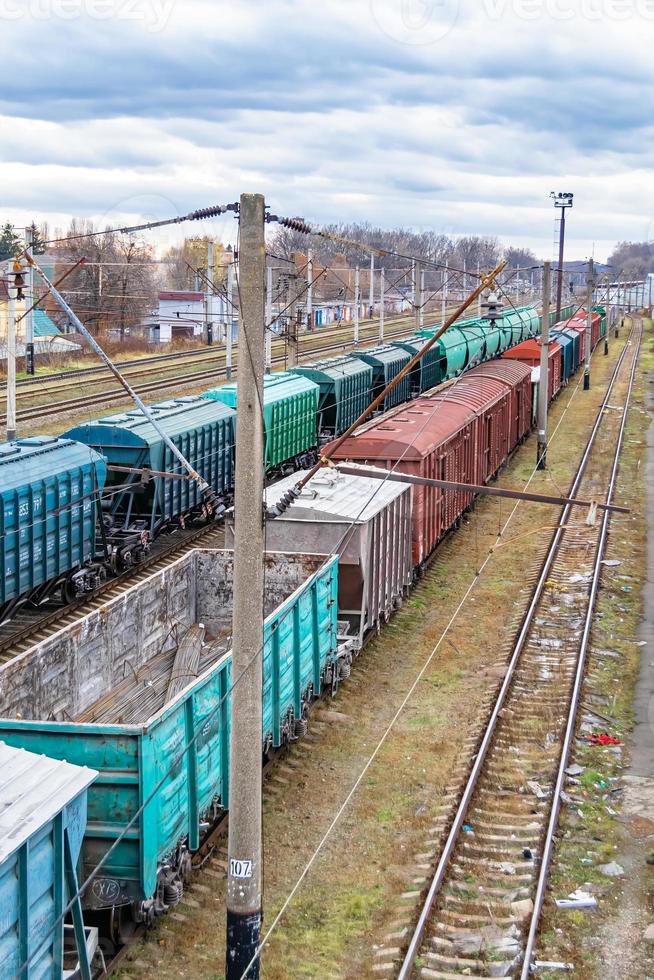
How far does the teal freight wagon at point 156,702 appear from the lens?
9500 mm

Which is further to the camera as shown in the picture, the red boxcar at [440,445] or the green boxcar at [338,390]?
the green boxcar at [338,390]

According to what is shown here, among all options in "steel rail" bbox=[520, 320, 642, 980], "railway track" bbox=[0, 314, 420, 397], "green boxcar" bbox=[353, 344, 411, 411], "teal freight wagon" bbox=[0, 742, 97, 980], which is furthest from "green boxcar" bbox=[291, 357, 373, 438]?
"teal freight wagon" bbox=[0, 742, 97, 980]

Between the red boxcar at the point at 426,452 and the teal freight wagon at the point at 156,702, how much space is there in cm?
528

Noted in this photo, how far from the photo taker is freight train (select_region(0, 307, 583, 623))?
18.9 meters

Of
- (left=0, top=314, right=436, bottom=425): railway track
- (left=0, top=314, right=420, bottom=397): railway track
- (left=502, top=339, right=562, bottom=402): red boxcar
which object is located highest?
(left=502, top=339, right=562, bottom=402): red boxcar

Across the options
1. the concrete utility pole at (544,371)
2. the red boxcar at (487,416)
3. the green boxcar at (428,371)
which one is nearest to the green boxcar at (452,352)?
the green boxcar at (428,371)

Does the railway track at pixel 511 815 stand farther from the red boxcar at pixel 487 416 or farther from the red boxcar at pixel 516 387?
the red boxcar at pixel 516 387

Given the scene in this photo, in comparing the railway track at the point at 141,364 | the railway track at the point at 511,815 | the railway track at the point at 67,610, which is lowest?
the railway track at the point at 511,815

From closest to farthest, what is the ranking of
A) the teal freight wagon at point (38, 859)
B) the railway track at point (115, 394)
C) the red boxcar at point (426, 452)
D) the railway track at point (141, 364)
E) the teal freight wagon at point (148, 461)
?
the teal freight wagon at point (38, 859) → the red boxcar at point (426, 452) → the teal freight wagon at point (148, 461) → the railway track at point (115, 394) → the railway track at point (141, 364)

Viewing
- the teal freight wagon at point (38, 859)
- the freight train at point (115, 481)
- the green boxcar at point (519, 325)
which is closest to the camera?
the teal freight wagon at point (38, 859)

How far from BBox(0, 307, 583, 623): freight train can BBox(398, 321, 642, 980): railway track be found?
5.40 m

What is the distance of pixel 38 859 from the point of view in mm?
7770

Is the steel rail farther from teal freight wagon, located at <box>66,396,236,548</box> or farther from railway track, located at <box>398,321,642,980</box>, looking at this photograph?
teal freight wagon, located at <box>66,396,236,548</box>

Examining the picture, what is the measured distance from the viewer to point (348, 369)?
39.2 meters
